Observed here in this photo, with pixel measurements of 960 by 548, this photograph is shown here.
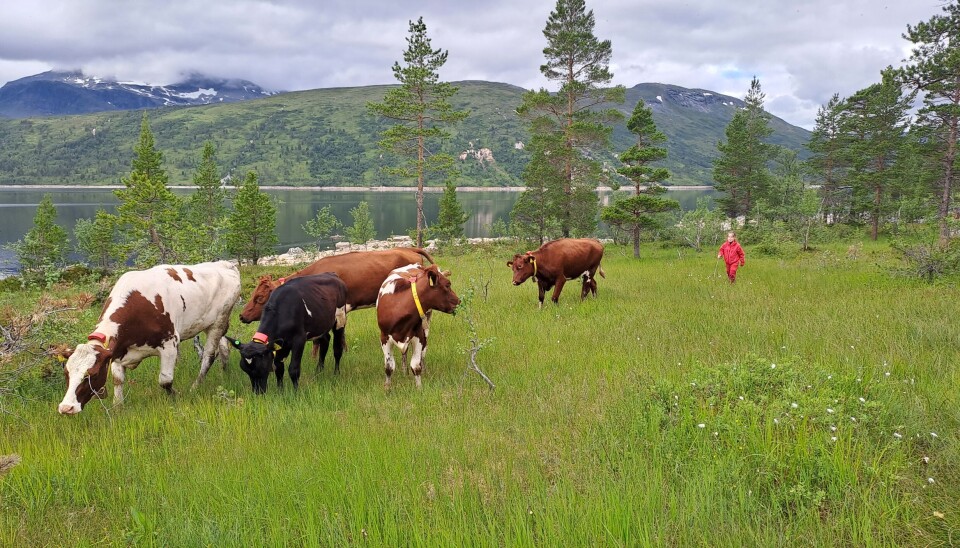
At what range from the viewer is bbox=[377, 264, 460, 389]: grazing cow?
770cm

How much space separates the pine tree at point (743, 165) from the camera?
48469 millimetres

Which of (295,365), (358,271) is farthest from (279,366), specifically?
(358,271)

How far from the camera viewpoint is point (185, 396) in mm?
7191

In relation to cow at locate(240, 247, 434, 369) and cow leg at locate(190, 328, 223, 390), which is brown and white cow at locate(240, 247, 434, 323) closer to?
cow at locate(240, 247, 434, 369)

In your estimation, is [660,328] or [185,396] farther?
[660,328]

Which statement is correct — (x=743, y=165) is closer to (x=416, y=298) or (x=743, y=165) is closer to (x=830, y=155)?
(x=830, y=155)

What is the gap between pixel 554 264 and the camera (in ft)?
46.2

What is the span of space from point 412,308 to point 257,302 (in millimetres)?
3237

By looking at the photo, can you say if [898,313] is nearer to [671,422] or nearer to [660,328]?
[660,328]

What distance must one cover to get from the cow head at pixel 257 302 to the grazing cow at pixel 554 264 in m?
6.80

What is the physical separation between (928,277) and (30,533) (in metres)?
19.3

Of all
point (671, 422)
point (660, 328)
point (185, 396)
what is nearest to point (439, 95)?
point (660, 328)

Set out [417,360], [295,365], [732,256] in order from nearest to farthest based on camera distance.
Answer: [295,365], [417,360], [732,256]

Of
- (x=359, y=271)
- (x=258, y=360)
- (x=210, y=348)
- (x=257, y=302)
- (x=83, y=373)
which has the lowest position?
(x=210, y=348)
